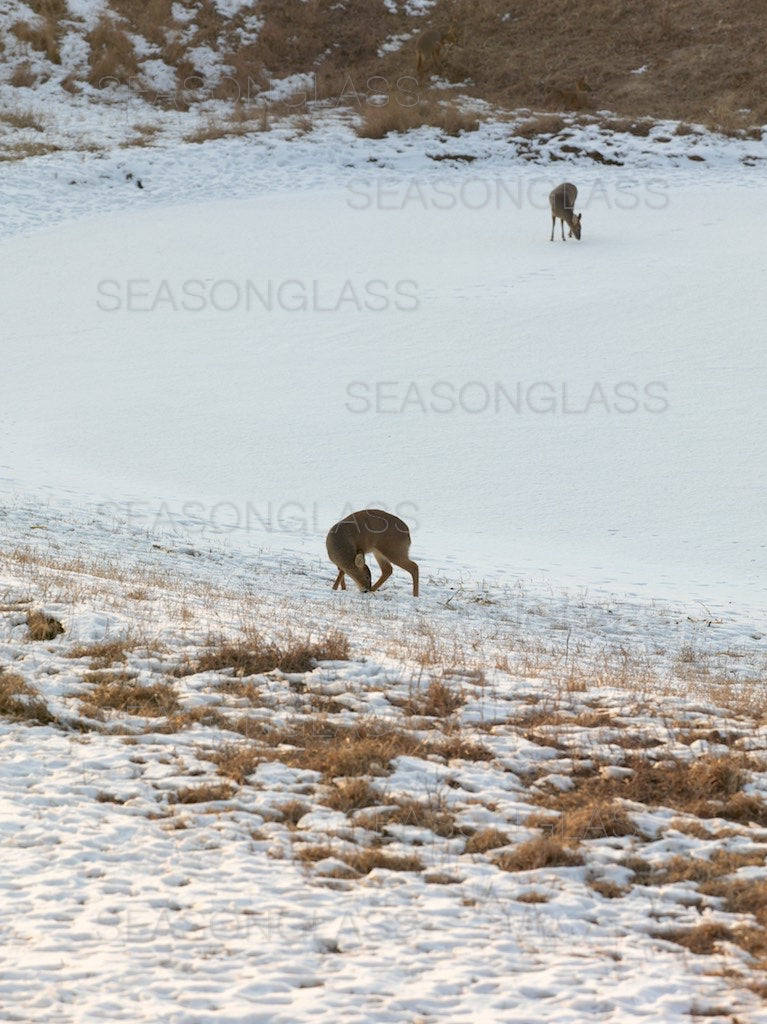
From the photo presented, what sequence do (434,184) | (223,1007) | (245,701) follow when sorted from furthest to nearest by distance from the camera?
(434,184) < (245,701) < (223,1007)

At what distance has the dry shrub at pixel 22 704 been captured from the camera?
23.1 feet

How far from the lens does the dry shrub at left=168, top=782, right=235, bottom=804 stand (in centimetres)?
Result: 609

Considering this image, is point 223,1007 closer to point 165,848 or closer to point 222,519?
point 165,848

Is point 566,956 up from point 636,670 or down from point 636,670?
down

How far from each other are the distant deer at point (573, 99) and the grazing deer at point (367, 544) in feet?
93.2

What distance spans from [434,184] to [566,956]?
104 feet

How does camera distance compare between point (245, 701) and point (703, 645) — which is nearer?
point (245, 701)

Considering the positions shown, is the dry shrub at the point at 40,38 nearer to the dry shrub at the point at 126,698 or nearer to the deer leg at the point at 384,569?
the deer leg at the point at 384,569

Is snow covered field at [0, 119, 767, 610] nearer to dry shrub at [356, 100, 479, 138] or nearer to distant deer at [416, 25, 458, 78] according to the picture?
dry shrub at [356, 100, 479, 138]

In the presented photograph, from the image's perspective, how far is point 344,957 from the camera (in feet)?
15.6

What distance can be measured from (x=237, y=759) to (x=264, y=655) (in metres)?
1.76

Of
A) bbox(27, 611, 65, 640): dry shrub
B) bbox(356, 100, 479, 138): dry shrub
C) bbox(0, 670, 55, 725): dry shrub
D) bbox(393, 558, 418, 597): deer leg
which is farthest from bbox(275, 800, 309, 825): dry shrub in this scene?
bbox(356, 100, 479, 138): dry shrub

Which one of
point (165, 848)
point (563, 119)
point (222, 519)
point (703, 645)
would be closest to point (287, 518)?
point (222, 519)

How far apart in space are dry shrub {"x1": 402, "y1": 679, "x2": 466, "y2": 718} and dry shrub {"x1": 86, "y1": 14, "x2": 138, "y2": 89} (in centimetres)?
3539
